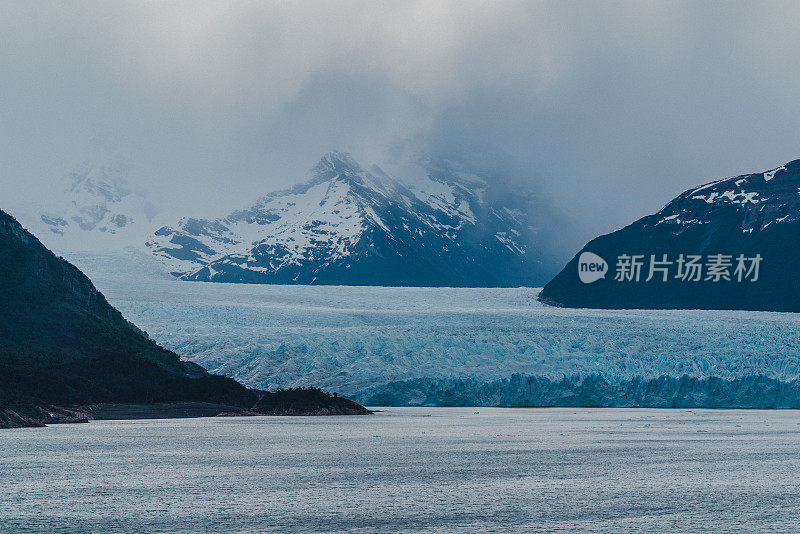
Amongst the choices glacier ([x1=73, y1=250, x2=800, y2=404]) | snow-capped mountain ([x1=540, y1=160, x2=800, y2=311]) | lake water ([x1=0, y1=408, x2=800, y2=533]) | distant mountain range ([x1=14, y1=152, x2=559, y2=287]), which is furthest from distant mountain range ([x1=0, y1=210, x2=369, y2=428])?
distant mountain range ([x1=14, y1=152, x2=559, y2=287])

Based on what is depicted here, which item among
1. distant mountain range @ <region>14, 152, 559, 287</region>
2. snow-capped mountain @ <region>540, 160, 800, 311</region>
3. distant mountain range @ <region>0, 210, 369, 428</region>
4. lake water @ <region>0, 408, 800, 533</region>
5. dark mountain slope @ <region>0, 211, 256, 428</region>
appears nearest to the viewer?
lake water @ <region>0, 408, 800, 533</region>

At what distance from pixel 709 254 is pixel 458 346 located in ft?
116

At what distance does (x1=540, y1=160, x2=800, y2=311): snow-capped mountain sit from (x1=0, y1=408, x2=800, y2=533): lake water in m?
40.9

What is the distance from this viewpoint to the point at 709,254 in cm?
6912

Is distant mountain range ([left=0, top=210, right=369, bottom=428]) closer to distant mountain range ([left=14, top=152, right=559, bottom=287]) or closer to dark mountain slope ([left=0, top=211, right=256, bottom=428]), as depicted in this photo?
dark mountain slope ([left=0, top=211, right=256, bottom=428])

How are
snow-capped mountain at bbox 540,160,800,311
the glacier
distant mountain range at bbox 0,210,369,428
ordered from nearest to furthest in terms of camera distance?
distant mountain range at bbox 0,210,369,428 → the glacier → snow-capped mountain at bbox 540,160,800,311

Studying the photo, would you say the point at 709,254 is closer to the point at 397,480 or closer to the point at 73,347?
the point at 73,347

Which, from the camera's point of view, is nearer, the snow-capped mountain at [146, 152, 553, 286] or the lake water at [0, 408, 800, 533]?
the lake water at [0, 408, 800, 533]

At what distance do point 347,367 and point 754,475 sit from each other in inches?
902

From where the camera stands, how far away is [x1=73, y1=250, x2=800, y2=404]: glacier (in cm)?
3694

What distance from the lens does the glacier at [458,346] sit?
121 ft

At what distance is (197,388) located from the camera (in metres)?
34.4

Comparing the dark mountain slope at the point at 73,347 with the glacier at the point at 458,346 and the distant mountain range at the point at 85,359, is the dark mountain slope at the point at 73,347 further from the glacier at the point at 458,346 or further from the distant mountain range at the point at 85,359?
the glacier at the point at 458,346

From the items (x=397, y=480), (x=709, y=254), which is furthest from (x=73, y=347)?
(x=709, y=254)
